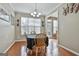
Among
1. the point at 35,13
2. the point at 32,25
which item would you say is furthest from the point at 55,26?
the point at 35,13

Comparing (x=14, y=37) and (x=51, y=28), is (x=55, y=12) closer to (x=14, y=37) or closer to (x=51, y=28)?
(x=51, y=28)

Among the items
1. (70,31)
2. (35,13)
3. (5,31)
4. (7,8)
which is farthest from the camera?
(35,13)

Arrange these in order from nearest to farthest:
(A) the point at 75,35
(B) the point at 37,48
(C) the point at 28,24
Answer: (A) the point at 75,35 < (B) the point at 37,48 < (C) the point at 28,24

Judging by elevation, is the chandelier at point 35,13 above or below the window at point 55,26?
above

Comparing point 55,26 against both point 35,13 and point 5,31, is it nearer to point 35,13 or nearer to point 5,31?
point 35,13

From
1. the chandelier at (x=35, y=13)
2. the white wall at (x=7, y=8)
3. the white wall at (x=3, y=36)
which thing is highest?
the white wall at (x=7, y=8)

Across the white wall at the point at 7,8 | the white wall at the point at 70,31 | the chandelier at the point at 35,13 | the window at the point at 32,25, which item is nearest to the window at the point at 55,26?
the white wall at the point at 70,31

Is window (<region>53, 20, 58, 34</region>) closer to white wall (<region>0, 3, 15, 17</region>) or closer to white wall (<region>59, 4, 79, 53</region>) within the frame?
white wall (<region>59, 4, 79, 53</region>)

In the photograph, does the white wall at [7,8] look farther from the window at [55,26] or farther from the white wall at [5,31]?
the window at [55,26]

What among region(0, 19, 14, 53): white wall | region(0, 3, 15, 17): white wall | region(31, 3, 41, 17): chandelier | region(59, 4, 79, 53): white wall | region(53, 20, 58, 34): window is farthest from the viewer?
region(53, 20, 58, 34): window

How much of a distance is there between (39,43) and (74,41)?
1094 mm

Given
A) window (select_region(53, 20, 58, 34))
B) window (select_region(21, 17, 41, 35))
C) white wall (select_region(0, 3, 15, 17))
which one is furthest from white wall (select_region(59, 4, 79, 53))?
white wall (select_region(0, 3, 15, 17))

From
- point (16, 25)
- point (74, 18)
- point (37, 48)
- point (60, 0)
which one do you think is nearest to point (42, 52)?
point (37, 48)

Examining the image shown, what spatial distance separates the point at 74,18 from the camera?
3.86 meters
